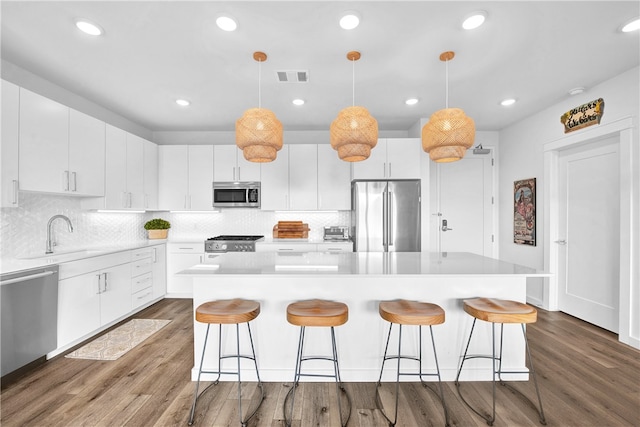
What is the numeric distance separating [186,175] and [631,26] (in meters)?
5.15

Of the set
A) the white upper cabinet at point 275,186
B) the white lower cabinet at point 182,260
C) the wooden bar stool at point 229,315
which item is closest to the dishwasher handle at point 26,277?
the wooden bar stool at point 229,315

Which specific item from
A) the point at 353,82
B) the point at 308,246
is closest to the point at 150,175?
the point at 308,246

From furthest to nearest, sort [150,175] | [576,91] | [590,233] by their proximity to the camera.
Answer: [150,175] → [590,233] → [576,91]

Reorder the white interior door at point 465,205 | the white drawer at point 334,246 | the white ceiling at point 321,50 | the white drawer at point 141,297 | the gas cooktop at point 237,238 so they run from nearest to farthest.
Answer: the white ceiling at point 321,50
the white drawer at point 141,297
the white drawer at point 334,246
the gas cooktop at point 237,238
the white interior door at point 465,205

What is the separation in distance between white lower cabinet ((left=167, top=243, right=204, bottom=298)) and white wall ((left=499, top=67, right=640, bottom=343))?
4.81 metres

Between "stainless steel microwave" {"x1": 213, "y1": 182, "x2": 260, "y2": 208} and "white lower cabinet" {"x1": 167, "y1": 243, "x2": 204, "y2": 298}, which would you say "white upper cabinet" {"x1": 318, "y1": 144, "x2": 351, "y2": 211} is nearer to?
"stainless steel microwave" {"x1": 213, "y1": 182, "x2": 260, "y2": 208}

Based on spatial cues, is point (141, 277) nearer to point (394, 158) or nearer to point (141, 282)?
point (141, 282)

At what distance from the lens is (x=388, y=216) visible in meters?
4.16

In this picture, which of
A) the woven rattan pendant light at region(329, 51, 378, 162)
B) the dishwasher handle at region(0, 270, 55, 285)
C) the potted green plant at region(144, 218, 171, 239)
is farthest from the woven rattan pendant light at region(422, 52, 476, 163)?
the potted green plant at region(144, 218, 171, 239)

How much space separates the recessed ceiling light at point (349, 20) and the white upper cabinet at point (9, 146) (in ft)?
8.92

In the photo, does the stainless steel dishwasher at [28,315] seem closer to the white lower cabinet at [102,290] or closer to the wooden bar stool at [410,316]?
the white lower cabinet at [102,290]

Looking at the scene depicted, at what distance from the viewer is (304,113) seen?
4.08 meters

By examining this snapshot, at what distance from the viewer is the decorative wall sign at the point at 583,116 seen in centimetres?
320

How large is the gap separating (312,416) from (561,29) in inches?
132
